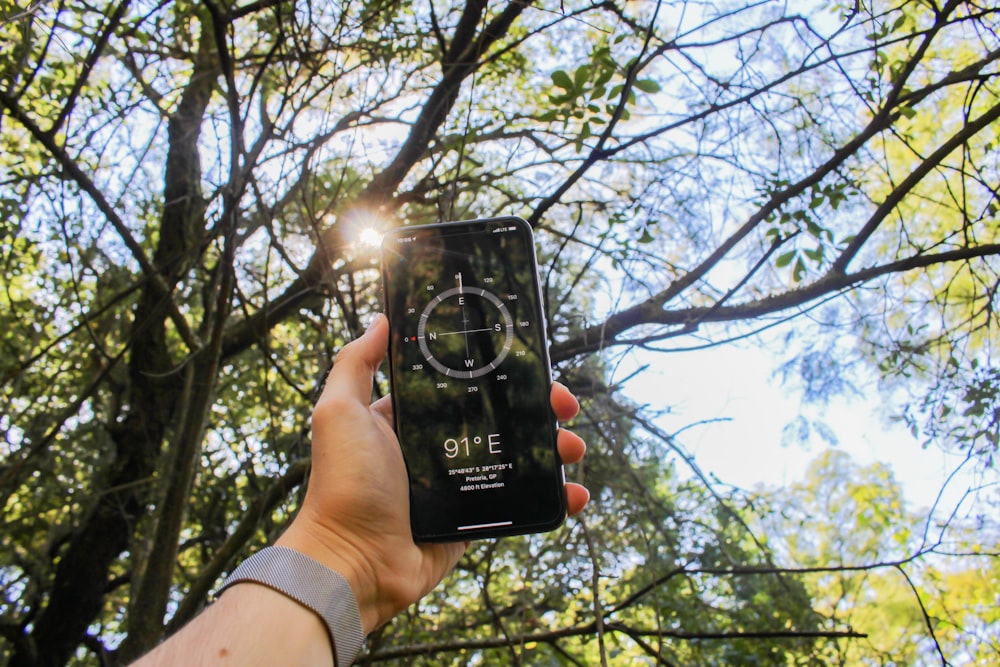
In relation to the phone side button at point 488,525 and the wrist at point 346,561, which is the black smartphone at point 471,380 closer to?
the phone side button at point 488,525

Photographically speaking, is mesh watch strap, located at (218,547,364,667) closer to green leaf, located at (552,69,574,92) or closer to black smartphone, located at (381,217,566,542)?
black smartphone, located at (381,217,566,542)

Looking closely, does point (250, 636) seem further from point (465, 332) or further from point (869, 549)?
point (869, 549)

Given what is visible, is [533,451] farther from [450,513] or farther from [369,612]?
[369,612]

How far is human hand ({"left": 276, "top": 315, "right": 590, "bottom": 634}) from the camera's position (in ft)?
4.66

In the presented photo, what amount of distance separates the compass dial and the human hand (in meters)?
0.12

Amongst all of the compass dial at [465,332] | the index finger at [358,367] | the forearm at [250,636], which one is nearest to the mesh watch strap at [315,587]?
the forearm at [250,636]

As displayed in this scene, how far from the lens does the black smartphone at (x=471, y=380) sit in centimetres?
157

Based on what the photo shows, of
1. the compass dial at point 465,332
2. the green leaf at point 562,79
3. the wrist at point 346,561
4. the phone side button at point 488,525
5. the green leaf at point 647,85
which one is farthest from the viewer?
the green leaf at point 562,79

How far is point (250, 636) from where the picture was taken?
117cm

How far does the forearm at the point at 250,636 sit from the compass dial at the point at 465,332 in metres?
0.62

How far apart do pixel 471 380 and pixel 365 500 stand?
1.18ft

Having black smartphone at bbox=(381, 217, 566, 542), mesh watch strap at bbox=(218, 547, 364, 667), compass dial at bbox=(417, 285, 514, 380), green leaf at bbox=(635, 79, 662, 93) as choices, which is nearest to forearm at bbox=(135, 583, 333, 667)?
mesh watch strap at bbox=(218, 547, 364, 667)

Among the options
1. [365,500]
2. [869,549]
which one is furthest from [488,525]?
[869,549]

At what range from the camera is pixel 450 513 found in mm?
1560
